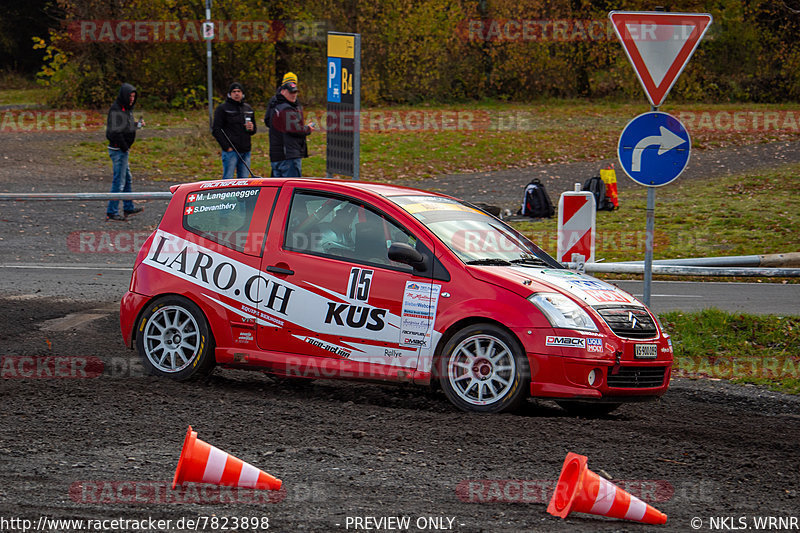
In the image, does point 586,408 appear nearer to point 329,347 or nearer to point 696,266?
point 329,347

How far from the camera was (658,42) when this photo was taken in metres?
8.52

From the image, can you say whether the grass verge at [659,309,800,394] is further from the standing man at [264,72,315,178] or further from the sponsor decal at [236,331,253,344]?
the standing man at [264,72,315,178]

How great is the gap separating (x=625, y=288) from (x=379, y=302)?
6.40m

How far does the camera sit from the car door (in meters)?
7.39

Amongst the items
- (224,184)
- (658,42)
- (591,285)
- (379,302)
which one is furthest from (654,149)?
(224,184)

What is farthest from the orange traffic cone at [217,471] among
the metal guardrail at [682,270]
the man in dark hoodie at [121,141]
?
the man in dark hoodie at [121,141]

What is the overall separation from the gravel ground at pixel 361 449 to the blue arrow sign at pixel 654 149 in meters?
1.89

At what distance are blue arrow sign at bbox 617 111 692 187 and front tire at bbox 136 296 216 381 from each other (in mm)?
3976

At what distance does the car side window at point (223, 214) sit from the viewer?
26.6ft

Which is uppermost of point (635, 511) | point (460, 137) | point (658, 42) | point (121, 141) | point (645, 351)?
point (460, 137)

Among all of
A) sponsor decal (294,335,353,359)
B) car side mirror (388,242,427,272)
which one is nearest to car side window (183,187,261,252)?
sponsor decal (294,335,353,359)

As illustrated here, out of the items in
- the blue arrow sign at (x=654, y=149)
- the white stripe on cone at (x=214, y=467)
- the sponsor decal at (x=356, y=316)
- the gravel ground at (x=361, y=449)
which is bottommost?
the gravel ground at (x=361, y=449)

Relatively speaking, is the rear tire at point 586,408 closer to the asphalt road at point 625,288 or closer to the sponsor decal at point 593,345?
the sponsor decal at point 593,345

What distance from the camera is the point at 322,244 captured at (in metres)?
7.79
